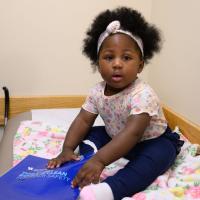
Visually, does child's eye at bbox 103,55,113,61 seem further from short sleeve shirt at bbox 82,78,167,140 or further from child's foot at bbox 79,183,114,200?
child's foot at bbox 79,183,114,200

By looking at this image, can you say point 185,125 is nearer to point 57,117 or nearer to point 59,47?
point 57,117

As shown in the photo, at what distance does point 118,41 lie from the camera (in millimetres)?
859

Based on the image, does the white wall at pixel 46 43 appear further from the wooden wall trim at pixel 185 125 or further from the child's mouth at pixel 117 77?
the child's mouth at pixel 117 77

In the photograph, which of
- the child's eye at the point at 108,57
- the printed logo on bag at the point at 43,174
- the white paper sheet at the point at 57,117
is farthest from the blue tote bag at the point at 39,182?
the white paper sheet at the point at 57,117

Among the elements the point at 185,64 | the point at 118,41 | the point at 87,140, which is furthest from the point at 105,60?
the point at 185,64

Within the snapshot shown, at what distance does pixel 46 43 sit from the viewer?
1.53m

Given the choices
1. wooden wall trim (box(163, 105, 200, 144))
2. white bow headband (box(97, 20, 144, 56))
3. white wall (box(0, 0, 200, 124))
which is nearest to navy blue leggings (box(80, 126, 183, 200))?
wooden wall trim (box(163, 105, 200, 144))

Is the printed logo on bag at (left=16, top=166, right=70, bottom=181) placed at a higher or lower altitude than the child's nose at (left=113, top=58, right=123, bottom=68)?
lower

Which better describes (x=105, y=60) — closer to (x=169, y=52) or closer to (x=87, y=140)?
(x=87, y=140)

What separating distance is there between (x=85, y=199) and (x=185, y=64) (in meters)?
0.78

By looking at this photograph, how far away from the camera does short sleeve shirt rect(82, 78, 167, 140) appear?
2.73ft

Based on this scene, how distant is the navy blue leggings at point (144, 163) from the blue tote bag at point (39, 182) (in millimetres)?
91

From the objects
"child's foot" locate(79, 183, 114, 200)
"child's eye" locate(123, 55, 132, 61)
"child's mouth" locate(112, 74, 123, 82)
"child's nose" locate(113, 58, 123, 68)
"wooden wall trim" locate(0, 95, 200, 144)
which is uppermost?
"child's eye" locate(123, 55, 132, 61)

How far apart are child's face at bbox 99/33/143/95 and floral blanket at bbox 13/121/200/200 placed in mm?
225
